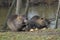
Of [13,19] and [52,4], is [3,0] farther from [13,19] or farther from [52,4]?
[13,19]

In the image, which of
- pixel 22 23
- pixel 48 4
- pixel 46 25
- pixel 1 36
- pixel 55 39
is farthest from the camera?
pixel 48 4

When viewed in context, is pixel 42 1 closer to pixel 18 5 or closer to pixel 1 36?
pixel 18 5

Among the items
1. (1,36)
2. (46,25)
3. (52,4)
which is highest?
(1,36)

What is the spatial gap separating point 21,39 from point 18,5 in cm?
494

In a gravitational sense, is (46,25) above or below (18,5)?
below

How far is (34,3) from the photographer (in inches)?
1164

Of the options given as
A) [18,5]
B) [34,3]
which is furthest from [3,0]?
[18,5]

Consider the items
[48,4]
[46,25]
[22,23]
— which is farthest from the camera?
[48,4]

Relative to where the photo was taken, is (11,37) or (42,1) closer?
(11,37)

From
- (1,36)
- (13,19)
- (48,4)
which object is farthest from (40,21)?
(48,4)

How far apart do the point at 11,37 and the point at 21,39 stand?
0.39 meters

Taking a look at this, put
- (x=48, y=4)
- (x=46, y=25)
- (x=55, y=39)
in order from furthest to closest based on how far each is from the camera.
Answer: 1. (x=48, y=4)
2. (x=46, y=25)
3. (x=55, y=39)

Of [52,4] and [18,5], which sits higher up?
[18,5]

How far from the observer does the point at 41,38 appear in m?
6.80
